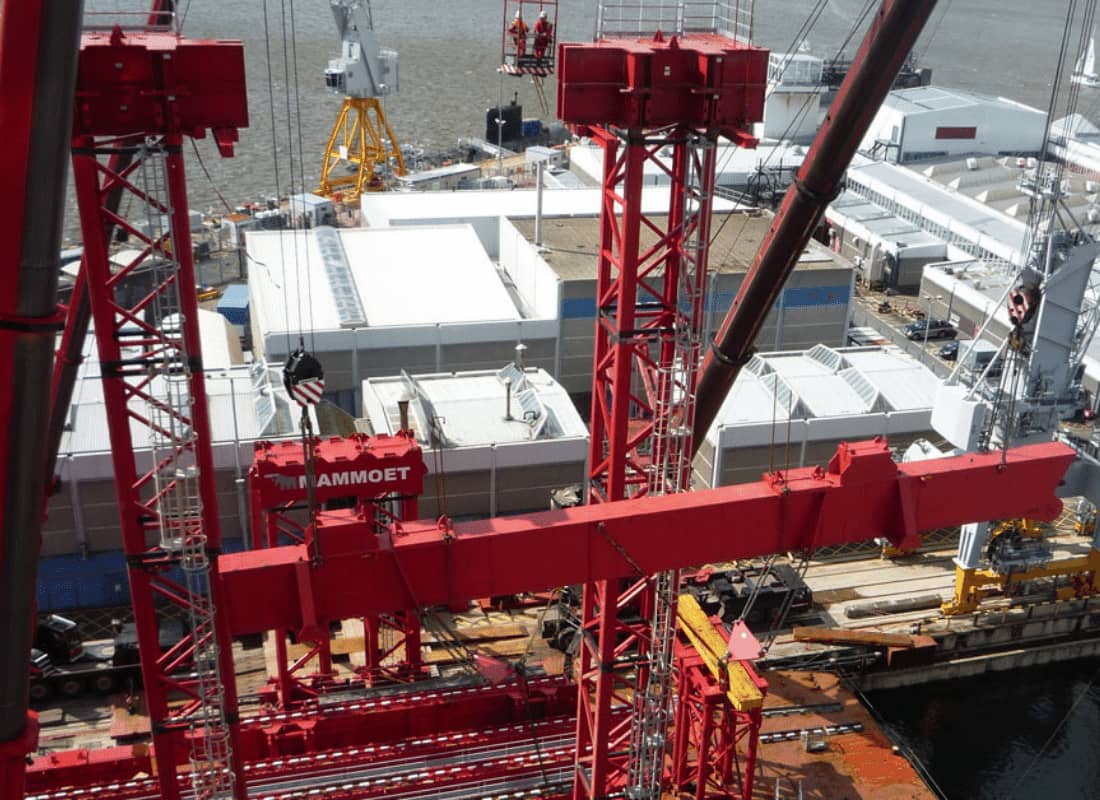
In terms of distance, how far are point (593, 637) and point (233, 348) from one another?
25060mm

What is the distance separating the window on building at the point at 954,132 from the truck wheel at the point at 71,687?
64.4 meters

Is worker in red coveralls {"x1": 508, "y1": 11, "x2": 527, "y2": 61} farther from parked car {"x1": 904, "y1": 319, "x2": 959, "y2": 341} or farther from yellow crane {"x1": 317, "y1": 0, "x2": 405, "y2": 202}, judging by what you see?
parked car {"x1": 904, "y1": 319, "x2": 959, "y2": 341}

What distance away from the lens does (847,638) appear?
97.8ft

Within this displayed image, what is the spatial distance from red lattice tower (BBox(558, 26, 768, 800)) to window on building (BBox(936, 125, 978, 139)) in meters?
58.1

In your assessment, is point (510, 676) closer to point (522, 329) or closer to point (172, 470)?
point (172, 470)

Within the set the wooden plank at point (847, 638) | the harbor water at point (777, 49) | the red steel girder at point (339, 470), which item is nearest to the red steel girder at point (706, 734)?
the wooden plank at point (847, 638)

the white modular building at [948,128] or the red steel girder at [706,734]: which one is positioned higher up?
the white modular building at [948,128]

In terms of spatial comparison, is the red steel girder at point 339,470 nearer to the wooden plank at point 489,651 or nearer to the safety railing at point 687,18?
the wooden plank at point 489,651

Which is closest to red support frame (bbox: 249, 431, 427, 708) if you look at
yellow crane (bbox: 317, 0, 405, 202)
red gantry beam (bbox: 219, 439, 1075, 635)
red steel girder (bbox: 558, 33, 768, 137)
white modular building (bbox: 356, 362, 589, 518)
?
red gantry beam (bbox: 219, 439, 1075, 635)

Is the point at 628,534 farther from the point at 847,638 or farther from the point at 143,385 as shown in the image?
the point at 847,638

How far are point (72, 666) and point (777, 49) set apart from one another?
11225 centimetres

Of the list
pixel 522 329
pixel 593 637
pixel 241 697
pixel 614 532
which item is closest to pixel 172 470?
pixel 614 532

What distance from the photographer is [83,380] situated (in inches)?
1309

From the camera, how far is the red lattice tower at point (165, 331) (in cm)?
1477
